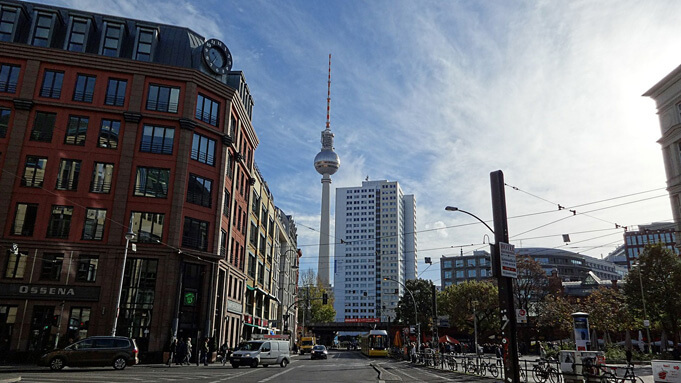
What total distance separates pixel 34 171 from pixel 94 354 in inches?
684

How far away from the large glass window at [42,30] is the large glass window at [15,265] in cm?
1660

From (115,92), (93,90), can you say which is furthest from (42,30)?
(115,92)

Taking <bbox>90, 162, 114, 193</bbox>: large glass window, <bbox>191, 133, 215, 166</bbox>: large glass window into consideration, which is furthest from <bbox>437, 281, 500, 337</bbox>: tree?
<bbox>90, 162, 114, 193</bbox>: large glass window

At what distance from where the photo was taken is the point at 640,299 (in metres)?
41.7

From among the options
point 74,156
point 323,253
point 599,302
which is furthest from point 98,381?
point 323,253

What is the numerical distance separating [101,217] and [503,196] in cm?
3007

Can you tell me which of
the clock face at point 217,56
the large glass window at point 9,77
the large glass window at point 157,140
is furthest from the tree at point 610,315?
the large glass window at point 9,77

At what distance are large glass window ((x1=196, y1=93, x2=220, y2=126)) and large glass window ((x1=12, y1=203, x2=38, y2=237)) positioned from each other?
14.1 m

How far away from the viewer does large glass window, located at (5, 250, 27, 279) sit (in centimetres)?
3234

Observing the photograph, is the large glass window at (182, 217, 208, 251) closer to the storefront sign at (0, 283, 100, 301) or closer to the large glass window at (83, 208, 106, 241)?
the large glass window at (83, 208, 106, 241)

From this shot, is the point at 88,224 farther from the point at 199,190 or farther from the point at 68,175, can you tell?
the point at 199,190

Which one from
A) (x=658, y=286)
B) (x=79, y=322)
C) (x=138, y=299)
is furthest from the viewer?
(x=658, y=286)

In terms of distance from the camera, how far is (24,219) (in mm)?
33562

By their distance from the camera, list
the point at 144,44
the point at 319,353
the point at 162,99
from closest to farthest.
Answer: the point at 162,99 → the point at 144,44 → the point at 319,353
